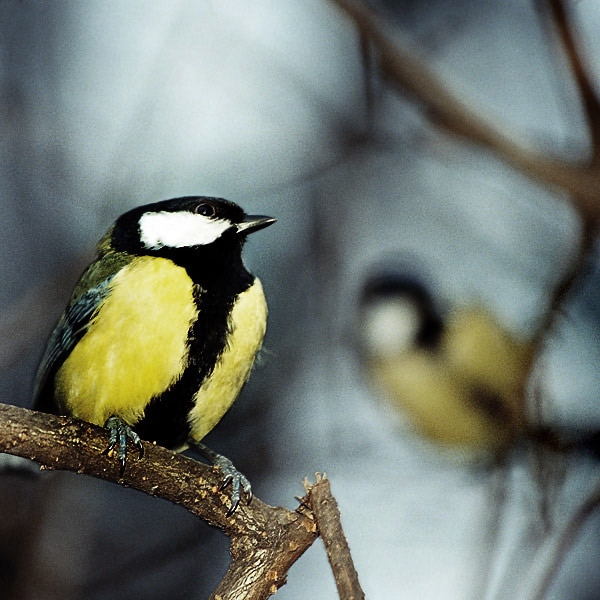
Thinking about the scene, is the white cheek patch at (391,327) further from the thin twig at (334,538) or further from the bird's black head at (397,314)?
the thin twig at (334,538)

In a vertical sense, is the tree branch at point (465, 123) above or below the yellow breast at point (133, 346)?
above

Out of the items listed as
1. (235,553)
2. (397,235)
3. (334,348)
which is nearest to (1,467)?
(235,553)

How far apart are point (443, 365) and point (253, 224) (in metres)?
1.23

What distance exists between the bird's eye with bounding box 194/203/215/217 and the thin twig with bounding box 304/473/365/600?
1.00m

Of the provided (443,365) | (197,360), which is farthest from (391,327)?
(197,360)

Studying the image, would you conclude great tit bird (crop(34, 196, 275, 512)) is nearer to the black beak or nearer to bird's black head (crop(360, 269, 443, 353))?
the black beak

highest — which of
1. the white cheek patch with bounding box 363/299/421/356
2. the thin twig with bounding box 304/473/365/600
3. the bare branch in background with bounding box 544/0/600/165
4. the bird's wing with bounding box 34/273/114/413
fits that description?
the bare branch in background with bounding box 544/0/600/165

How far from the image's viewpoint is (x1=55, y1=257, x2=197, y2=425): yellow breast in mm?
2000

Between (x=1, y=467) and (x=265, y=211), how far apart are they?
1859 millimetres

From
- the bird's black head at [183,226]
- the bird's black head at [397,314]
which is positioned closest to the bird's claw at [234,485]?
the bird's black head at [183,226]

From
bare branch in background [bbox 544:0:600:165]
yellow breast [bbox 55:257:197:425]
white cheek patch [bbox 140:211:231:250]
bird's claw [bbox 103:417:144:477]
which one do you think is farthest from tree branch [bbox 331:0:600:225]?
bird's claw [bbox 103:417:144:477]

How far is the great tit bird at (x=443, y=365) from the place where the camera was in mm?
2754

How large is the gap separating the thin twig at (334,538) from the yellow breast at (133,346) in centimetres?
A: 64

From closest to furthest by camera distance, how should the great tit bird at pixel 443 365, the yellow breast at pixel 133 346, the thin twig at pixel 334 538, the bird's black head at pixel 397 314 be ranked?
the thin twig at pixel 334 538 → the yellow breast at pixel 133 346 → the great tit bird at pixel 443 365 → the bird's black head at pixel 397 314
